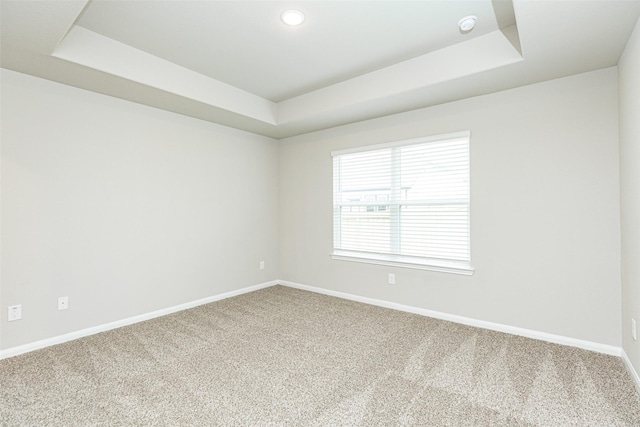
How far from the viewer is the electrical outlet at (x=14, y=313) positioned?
2565 mm

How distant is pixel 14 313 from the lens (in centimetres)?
259

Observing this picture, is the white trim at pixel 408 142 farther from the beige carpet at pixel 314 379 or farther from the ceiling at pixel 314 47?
the beige carpet at pixel 314 379

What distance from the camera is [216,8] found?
219 centimetres

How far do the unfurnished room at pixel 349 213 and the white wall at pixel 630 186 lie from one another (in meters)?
0.04

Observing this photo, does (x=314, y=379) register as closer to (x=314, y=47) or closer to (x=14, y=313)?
(x=14, y=313)

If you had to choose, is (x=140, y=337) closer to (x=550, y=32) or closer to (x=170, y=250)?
(x=170, y=250)

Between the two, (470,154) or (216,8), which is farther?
(470,154)

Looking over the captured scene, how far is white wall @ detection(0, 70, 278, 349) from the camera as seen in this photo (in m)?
2.62

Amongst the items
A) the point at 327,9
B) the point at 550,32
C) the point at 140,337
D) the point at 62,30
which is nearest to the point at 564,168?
the point at 550,32

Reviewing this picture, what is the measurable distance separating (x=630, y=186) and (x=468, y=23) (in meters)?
1.64

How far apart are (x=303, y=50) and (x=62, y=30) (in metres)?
1.73

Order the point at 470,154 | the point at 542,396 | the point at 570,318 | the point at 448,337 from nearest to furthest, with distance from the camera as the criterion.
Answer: the point at 542,396, the point at 570,318, the point at 448,337, the point at 470,154

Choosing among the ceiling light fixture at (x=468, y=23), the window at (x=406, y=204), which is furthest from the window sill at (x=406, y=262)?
the ceiling light fixture at (x=468, y=23)

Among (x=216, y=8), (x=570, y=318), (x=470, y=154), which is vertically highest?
(x=216, y=8)
